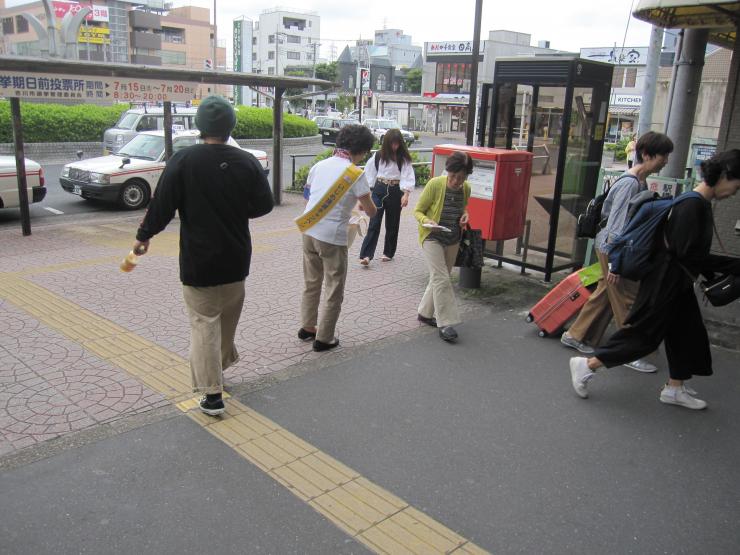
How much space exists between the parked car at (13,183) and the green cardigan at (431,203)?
7629mm

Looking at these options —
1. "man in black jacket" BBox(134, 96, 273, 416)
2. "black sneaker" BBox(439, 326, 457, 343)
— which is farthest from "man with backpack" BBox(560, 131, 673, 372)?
"man in black jacket" BBox(134, 96, 273, 416)

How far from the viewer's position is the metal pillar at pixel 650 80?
9.04 meters

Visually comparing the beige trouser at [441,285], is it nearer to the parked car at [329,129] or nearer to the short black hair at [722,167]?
the short black hair at [722,167]

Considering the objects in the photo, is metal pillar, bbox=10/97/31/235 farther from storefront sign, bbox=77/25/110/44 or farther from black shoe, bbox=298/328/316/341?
storefront sign, bbox=77/25/110/44

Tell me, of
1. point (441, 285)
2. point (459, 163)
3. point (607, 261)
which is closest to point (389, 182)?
point (459, 163)

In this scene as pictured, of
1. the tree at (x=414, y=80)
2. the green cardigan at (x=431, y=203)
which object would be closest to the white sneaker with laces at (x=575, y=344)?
the green cardigan at (x=431, y=203)

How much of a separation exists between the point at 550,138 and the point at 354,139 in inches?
130

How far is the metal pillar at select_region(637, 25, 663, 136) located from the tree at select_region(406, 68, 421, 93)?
245 feet

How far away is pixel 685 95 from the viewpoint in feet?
22.2

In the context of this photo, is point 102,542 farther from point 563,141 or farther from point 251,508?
point 563,141

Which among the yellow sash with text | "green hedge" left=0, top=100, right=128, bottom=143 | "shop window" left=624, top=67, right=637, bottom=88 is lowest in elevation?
"green hedge" left=0, top=100, right=128, bottom=143

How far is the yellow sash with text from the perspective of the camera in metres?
4.74

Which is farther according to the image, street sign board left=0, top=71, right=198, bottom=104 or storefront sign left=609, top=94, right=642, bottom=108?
storefront sign left=609, top=94, right=642, bottom=108

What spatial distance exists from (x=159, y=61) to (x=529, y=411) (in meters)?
68.1
